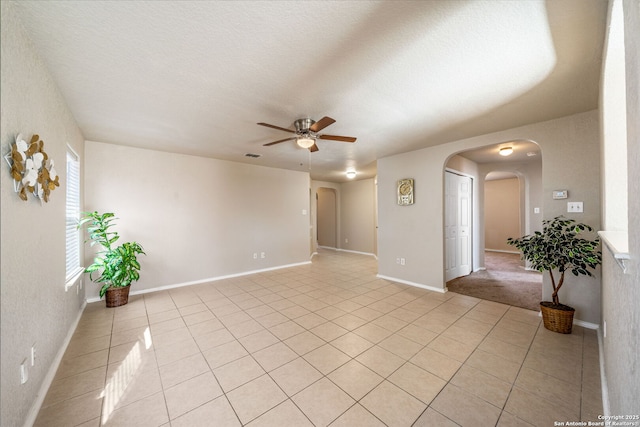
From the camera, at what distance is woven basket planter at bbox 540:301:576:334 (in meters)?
2.46

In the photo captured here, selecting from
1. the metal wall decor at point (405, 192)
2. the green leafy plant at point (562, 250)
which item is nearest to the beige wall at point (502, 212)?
the metal wall decor at point (405, 192)

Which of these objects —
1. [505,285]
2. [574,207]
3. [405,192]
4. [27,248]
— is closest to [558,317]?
[574,207]

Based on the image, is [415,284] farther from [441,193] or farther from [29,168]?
[29,168]

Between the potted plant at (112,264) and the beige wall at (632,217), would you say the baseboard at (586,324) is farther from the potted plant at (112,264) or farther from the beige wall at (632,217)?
the potted plant at (112,264)

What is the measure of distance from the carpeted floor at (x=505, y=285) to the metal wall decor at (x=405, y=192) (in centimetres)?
171

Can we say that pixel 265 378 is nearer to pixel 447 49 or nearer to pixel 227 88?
pixel 227 88

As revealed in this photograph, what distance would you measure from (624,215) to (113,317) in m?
5.41

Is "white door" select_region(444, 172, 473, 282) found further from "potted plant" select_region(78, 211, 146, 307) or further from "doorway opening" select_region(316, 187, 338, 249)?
"potted plant" select_region(78, 211, 146, 307)

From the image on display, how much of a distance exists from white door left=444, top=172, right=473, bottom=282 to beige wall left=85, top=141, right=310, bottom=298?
351 cm

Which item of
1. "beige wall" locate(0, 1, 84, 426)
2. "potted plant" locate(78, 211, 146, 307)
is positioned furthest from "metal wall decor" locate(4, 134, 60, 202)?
"potted plant" locate(78, 211, 146, 307)

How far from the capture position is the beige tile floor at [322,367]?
1536 mm

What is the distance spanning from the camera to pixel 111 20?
1370 mm

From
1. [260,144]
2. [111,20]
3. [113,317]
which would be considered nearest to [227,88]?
[111,20]

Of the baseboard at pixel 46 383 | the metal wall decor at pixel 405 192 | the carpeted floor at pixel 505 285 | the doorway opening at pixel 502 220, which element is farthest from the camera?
the metal wall decor at pixel 405 192
